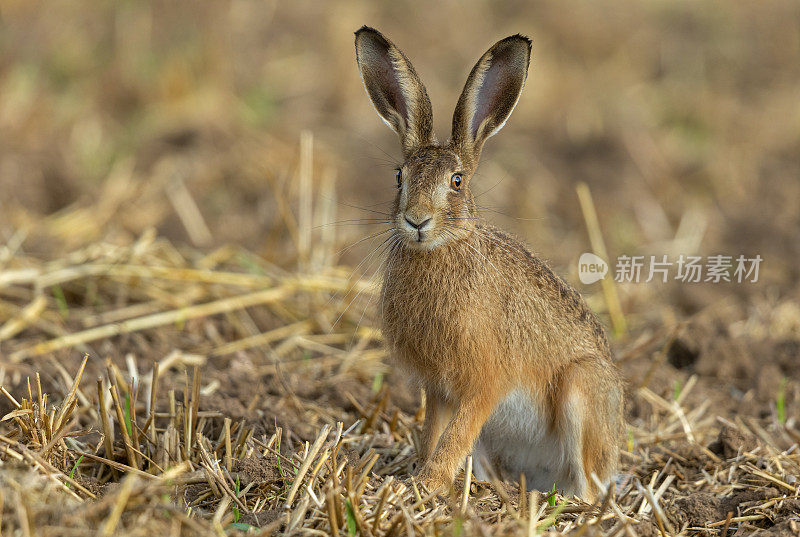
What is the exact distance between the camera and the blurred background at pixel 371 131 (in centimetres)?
757

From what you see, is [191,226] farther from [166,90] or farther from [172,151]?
[166,90]

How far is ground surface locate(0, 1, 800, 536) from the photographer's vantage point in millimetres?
3809

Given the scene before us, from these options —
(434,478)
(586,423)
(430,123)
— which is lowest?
(434,478)

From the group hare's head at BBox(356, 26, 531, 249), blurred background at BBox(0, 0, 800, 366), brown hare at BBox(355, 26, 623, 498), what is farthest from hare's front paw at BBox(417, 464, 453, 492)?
blurred background at BBox(0, 0, 800, 366)

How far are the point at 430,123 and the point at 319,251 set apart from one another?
111 inches

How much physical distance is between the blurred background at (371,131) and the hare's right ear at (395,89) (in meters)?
2.17

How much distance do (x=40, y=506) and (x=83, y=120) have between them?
680 centimetres

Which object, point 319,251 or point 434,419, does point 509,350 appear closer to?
point 434,419

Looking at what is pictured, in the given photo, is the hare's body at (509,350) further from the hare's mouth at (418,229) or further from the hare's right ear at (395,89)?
the hare's right ear at (395,89)

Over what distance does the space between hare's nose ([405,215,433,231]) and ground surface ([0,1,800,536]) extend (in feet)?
3.12

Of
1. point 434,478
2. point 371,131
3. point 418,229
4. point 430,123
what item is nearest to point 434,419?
point 434,478

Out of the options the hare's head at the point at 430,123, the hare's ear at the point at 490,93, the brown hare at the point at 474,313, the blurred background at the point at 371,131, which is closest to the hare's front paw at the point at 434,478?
the brown hare at the point at 474,313

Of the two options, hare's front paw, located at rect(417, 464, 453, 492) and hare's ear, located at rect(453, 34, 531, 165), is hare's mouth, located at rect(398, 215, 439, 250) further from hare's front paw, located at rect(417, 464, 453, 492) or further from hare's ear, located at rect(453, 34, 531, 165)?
hare's front paw, located at rect(417, 464, 453, 492)

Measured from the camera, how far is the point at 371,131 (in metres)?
9.80
